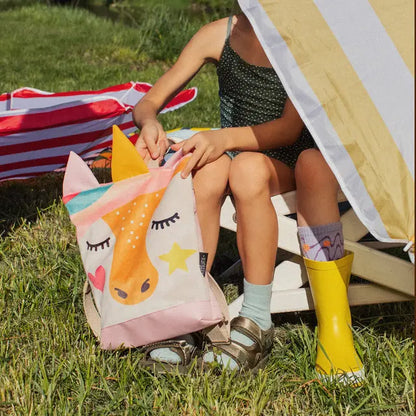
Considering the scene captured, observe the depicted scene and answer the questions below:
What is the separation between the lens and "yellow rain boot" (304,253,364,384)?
1.67m

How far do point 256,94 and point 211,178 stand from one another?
1.19ft

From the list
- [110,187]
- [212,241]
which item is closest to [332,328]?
[212,241]

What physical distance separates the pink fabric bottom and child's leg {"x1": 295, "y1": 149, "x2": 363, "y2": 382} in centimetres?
28

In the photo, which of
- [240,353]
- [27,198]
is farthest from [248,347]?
[27,198]

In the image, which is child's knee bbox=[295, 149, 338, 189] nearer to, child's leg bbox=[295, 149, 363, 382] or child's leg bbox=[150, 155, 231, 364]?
child's leg bbox=[295, 149, 363, 382]

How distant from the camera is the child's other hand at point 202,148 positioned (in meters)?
1.66

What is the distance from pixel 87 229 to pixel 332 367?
27.5 inches

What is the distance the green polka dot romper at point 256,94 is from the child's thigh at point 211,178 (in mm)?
A: 217

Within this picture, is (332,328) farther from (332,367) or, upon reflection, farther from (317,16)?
(317,16)

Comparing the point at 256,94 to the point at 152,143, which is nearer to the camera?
the point at 152,143

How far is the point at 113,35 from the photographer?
24.2 feet

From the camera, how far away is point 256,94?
194 cm

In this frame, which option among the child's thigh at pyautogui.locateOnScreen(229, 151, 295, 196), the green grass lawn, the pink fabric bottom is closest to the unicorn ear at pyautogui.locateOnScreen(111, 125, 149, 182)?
the child's thigh at pyautogui.locateOnScreen(229, 151, 295, 196)

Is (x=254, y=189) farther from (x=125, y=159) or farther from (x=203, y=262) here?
(x=125, y=159)
